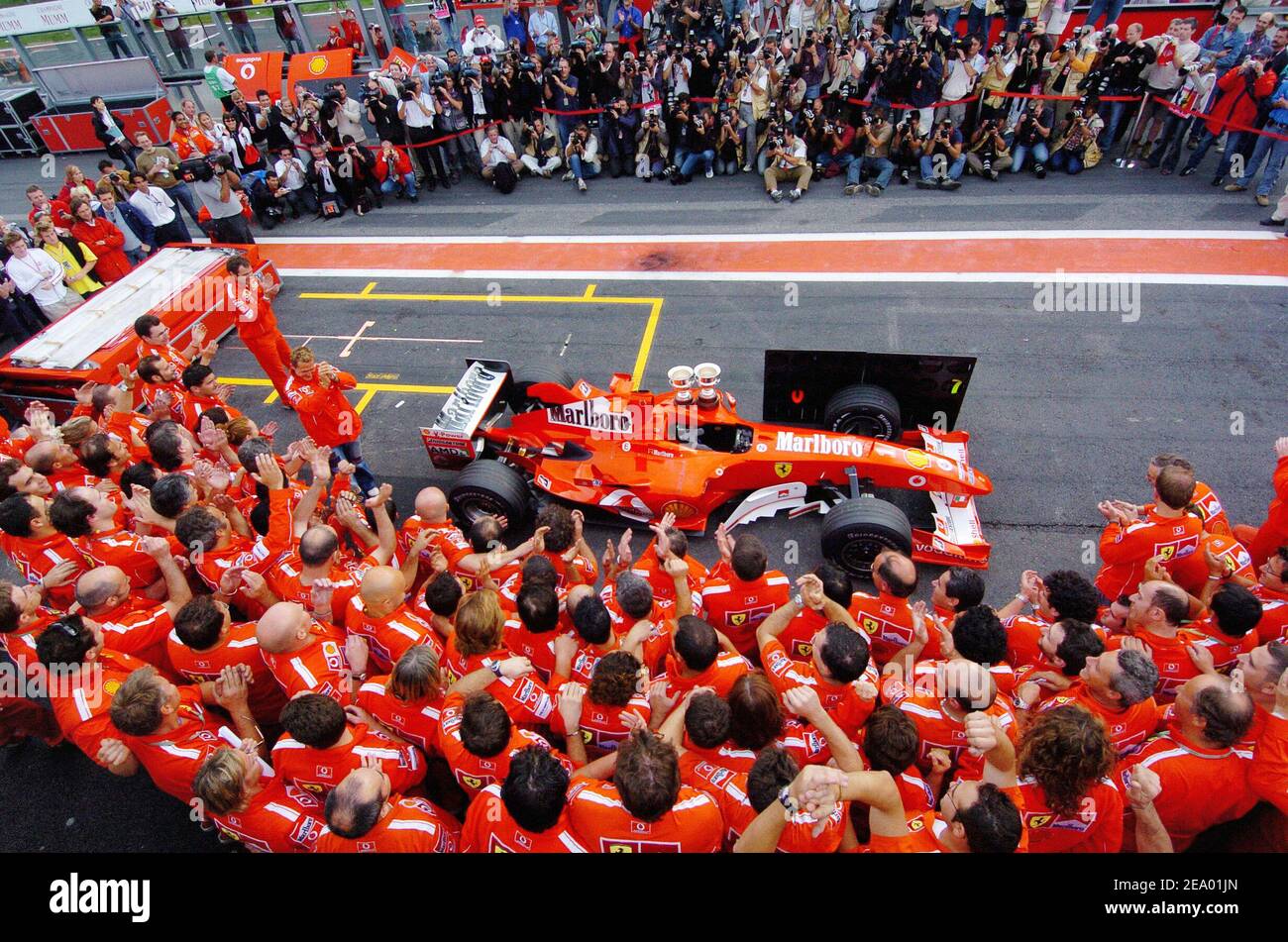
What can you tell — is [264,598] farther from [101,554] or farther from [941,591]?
[941,591]

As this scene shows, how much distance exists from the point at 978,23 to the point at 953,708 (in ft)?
49.3

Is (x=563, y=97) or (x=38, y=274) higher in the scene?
(x=563, y=97)

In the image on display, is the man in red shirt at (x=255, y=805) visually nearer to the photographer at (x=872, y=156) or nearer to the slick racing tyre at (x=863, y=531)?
the slick racing tyre at (x=863, y=531)

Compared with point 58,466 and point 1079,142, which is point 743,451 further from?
point 1079,142

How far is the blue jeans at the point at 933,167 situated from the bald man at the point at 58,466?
11755 millimetres

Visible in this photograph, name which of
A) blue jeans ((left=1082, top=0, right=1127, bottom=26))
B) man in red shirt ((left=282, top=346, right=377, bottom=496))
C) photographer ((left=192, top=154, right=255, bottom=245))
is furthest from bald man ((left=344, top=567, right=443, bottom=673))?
blue jeans ((left=1082, top=0, right=1127, bottom=26))

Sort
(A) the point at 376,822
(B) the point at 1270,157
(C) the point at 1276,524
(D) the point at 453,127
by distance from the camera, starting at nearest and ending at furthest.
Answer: (A) the point at 376,822 → (C) the point at 1276,524 → (B) the point at 1270,157 → (D) the point at 453,127

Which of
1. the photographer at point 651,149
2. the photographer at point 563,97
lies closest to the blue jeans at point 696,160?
the photographer at point 651,149

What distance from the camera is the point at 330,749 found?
336 cm

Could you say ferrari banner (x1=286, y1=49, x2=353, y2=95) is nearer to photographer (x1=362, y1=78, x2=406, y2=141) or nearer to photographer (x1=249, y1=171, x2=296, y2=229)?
photographer (x1=362, y1=78, x2=406, y2=141)

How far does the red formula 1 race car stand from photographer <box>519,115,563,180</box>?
823 centimetres

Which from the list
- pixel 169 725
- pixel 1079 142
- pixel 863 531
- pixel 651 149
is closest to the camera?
pixel 169 725

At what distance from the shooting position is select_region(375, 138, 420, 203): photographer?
43.8ft

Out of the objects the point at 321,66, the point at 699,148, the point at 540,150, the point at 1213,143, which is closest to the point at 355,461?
the point at 699,148
